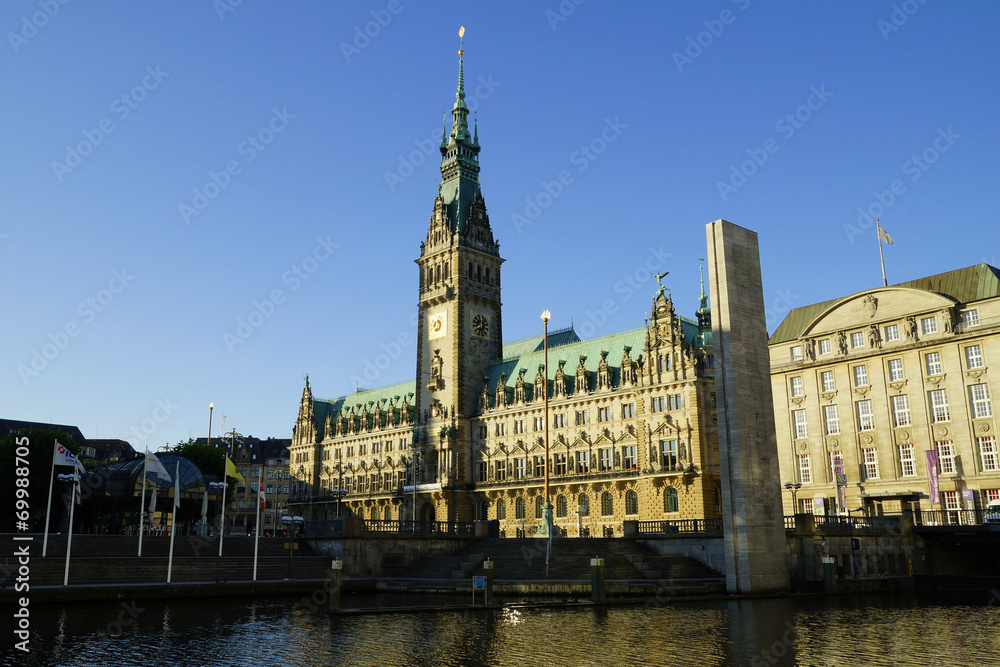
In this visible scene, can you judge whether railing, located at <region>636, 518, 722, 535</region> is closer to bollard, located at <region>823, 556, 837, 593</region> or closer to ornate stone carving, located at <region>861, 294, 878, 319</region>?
bollard, located at <region>823, 556, 837, 593</region>

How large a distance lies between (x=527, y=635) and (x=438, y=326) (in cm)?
8885

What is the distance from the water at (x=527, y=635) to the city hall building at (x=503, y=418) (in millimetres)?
43854

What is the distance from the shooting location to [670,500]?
8875cm

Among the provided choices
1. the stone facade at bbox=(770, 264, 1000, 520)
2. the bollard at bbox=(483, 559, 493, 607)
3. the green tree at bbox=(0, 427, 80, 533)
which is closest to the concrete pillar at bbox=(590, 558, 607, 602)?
the bollard at bbox=(483, 559, 493, 607)

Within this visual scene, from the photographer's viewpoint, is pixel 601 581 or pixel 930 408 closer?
pixel 601 581

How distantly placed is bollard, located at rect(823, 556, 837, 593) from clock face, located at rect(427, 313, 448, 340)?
244 ft

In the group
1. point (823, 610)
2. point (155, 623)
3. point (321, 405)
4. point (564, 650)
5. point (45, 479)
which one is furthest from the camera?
point (321, 405)

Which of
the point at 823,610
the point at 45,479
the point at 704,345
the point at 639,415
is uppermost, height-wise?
the point at 704,345

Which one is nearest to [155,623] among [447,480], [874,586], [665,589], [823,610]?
[665,589]

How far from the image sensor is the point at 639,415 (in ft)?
306

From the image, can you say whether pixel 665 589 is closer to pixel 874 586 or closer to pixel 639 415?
pixel 874 586

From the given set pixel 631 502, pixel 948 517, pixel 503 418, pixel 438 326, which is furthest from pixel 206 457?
pixel 948 517

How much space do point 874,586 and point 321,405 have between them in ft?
379

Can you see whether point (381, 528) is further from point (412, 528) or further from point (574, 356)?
point (574, 356)
